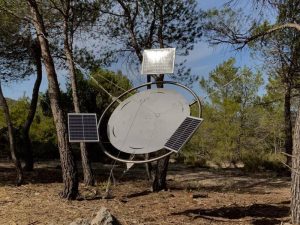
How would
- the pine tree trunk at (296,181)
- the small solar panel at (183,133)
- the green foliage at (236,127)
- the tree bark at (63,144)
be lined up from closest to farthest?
the small solar panel at (183,133)
the pine tree trunk at (296,181)
the tree bark at (63,144)
the green foliage at (236,127)

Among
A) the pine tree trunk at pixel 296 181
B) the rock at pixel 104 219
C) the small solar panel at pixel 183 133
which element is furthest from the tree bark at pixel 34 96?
the pine tree trunk at pixel 296 181

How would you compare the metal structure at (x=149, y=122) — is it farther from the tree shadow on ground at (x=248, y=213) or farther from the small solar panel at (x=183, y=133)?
the tree shadow on ground at (x=248, y=213)

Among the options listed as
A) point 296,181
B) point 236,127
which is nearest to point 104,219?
point 296,181

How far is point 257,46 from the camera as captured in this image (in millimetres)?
15867

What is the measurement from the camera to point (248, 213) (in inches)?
323

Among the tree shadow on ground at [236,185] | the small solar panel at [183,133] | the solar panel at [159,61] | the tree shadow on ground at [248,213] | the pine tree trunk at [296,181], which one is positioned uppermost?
the solar panel at [159,61]

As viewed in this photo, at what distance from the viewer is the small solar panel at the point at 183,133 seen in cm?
566

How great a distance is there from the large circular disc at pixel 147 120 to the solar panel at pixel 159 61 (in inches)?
13.9

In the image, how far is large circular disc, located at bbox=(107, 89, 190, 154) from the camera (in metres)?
6.09

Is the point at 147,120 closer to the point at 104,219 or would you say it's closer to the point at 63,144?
the point at 104,219

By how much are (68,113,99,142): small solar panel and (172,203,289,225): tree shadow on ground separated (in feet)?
7.81

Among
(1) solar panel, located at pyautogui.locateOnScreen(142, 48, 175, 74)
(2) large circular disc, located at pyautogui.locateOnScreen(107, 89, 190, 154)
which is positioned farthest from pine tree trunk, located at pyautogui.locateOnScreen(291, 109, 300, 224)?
(1) solar panel, located at pyautogui.locateOnScreen(142, 48, 175, 74)

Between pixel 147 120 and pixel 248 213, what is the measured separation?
298cm

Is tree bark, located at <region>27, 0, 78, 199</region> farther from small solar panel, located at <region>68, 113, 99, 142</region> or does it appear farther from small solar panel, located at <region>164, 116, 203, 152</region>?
small solar panel, located at <region>164, 116, 203, 152</region>
